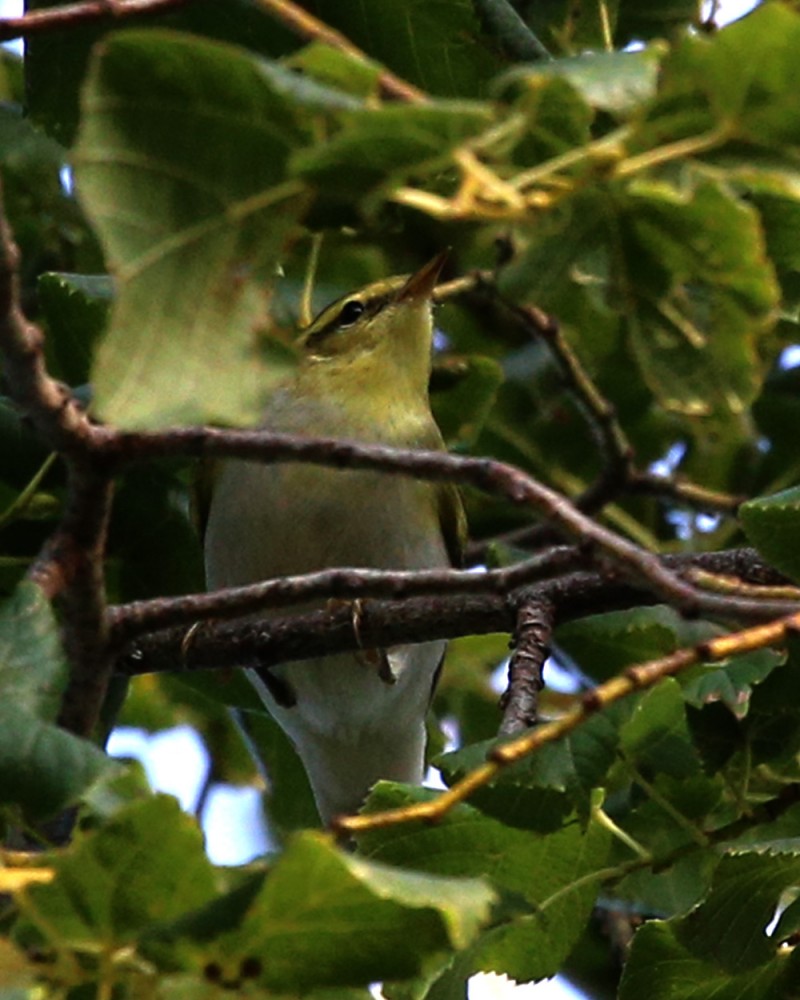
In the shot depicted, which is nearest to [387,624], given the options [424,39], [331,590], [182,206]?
[331,590]

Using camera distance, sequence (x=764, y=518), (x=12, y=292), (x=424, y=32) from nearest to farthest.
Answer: (x=12, y=292), (x=764, y=518), (x=424, y=32)

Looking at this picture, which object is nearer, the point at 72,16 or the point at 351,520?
the point at 72,16

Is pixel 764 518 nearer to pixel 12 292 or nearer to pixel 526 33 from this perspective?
pixel 526 33

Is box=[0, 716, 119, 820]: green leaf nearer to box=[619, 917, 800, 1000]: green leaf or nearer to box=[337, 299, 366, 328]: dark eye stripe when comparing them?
box=[619, 917, 800, 1000]: green leaf

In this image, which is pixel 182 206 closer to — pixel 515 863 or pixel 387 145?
pixel 387 145

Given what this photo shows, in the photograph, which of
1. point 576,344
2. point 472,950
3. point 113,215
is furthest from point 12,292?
point 576,344

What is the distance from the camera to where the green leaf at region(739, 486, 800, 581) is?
2898 millimetres

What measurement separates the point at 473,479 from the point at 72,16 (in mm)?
955

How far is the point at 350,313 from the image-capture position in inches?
217

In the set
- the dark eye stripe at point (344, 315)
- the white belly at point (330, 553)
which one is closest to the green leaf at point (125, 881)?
the white belly at point (330, 553)

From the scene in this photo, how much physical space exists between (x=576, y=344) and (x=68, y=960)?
153 inches

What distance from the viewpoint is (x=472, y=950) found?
10.5 feet

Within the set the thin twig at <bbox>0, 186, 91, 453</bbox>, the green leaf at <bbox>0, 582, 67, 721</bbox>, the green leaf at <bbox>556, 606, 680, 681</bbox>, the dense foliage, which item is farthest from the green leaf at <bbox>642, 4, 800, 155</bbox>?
the green leaf at <bbox>556, 606, 680, 681</bbox>

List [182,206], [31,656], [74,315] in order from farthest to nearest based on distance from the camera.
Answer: [74,315]
[31,656]
[182,206]
